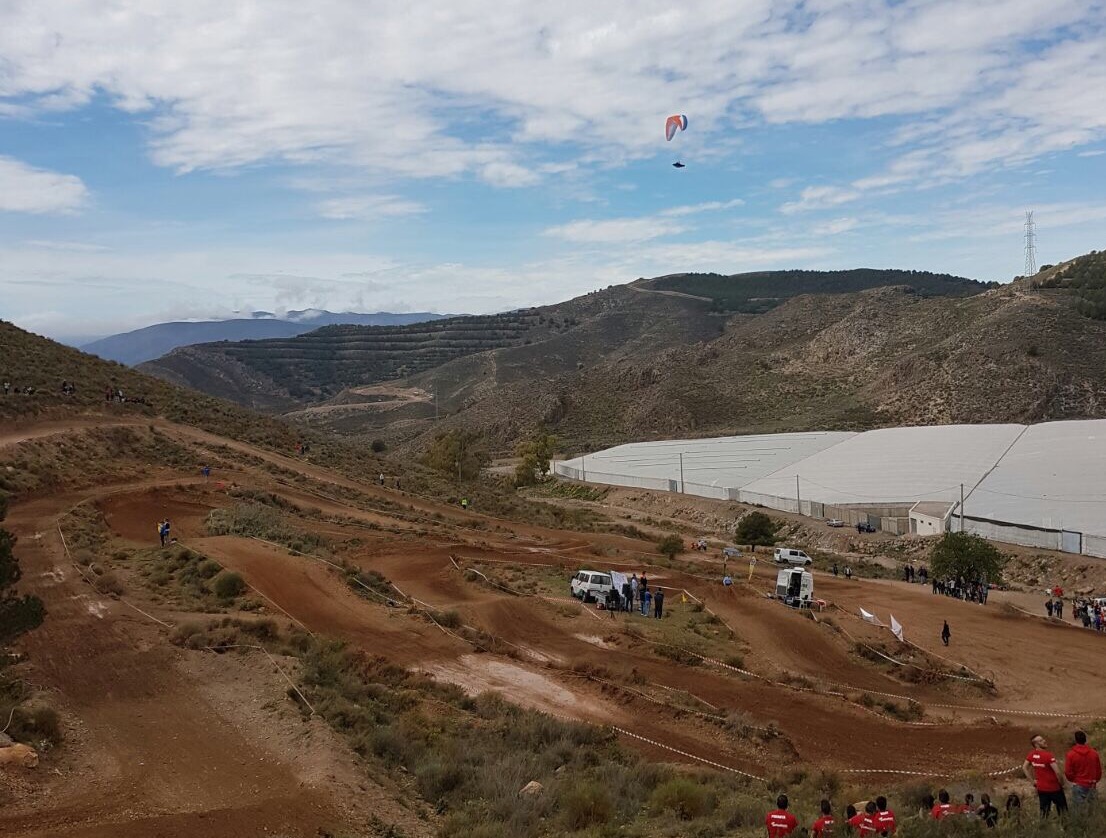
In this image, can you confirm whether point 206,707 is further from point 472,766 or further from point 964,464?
point 964,464

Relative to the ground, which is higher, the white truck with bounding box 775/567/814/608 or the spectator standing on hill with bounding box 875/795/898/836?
the spectator standing on hill with bounding box 875/795/898/836

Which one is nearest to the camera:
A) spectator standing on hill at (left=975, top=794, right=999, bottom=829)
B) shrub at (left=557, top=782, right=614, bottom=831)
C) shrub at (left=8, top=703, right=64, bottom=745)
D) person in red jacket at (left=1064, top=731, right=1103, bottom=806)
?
spectator standing on hill at (left=975, top=794, right=999, bottom=829)

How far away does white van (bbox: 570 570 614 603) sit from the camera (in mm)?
29406

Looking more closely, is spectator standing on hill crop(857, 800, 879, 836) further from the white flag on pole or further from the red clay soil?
the white flag on pole

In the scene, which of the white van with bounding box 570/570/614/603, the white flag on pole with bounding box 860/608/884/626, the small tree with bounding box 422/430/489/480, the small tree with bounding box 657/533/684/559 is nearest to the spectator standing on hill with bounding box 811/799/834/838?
the white van with bounding box 570/570/614/603

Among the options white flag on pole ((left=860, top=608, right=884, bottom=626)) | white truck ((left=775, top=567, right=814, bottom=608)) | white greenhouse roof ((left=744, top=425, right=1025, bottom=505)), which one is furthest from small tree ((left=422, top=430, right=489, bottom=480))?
white flag on pole ((left=860, top=608, right=884, bottom=626))

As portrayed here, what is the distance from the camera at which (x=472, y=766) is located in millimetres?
13133

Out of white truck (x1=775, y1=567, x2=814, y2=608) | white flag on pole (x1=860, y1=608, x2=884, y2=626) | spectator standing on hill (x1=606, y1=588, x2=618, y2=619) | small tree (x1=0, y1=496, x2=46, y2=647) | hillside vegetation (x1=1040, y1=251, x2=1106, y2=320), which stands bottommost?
white flag on pole (x1=860, y1=608, x2=884, y2=626)

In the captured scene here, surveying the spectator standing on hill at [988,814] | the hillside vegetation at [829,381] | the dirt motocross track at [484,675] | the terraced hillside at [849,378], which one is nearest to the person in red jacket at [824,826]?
the spectator standing on hill at [988,814]

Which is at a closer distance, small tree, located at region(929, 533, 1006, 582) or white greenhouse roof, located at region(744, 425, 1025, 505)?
small tree, located at region(929, 533, 1006, 582)

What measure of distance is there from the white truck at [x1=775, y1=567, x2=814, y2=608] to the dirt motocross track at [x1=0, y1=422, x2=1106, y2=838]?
934mm

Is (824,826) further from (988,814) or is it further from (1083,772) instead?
(1083,772)

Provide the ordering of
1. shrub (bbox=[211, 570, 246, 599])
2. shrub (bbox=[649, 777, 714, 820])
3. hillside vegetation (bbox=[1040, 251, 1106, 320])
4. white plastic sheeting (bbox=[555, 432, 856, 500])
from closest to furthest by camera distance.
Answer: shrub (bbox=[649, 777, 714, 820]), shrub (bbox=[211, 570, 246, 599]), white plastic sheeting (bbox=[555, 432, 856, 500]), hillside vegetation (bbox=[1040, 251, 1106, 320])

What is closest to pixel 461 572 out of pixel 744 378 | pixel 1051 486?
pixel 1051 486
